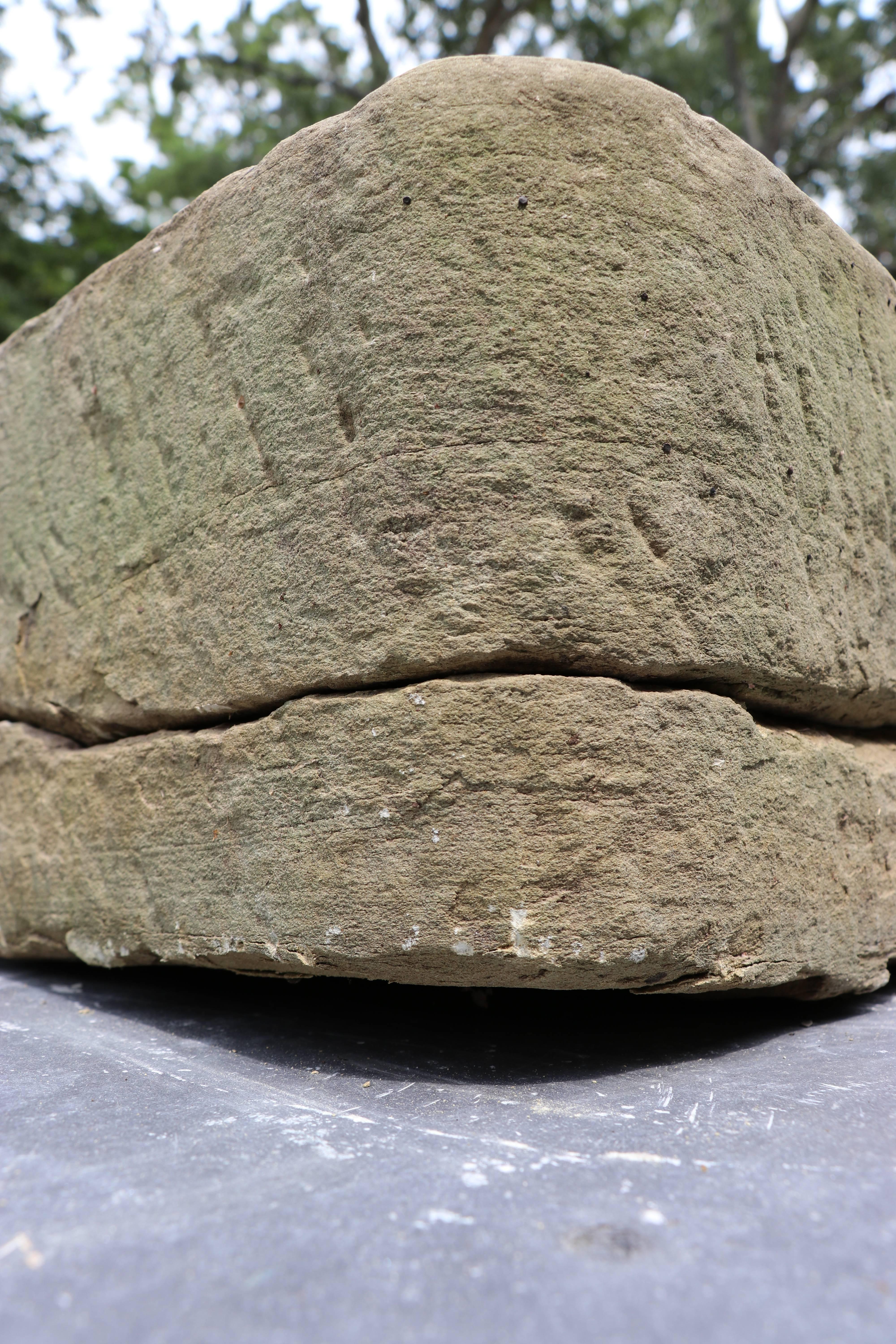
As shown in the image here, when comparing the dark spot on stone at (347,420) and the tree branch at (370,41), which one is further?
the tree branch at (370,41)

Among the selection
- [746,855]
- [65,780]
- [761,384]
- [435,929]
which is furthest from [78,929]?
[761,384]

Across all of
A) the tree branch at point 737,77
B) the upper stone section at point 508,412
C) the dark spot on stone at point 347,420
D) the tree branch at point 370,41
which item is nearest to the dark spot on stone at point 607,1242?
the upper stone section at point 508,412

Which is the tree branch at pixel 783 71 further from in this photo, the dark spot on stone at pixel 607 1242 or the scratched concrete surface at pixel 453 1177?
the dark spot on stone at pixel 607 1242

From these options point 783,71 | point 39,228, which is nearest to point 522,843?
point 39,228

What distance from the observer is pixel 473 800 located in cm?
145

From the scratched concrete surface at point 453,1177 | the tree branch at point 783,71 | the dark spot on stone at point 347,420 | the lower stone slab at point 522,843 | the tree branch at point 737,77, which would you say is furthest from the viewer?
the tree branch at point 737,77

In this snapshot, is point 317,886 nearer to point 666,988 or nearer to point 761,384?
point 666,988

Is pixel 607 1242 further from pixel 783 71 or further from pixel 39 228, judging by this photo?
pixel 783 71

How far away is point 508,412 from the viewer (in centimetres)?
150

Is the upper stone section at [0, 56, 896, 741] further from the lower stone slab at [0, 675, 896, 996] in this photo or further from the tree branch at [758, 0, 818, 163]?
the tree branch at [758, 0, 818, 163]

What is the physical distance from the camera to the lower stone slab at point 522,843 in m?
1.45

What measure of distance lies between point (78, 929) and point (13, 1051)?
0.39m

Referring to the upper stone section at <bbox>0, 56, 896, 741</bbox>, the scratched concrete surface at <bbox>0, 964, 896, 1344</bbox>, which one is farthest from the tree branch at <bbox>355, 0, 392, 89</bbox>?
the scratched concrete surface at <bbox>0, 964, 896, 1344</bbox>

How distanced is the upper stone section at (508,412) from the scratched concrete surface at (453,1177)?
65 centimetres
